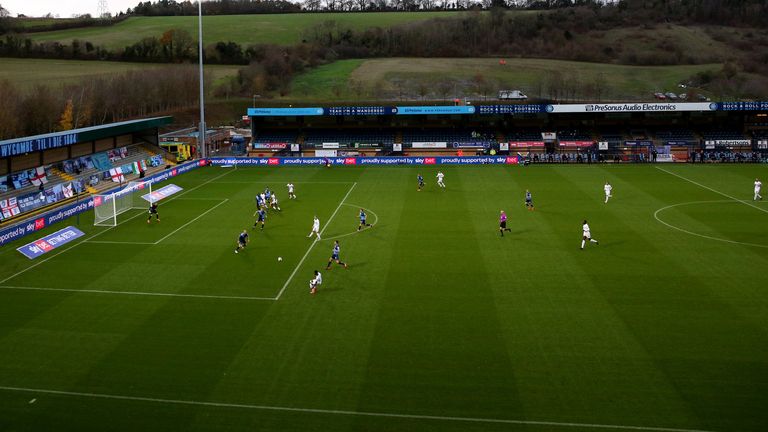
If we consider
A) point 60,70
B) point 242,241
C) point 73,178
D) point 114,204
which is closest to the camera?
point 242,241

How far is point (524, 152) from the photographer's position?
2980 inches

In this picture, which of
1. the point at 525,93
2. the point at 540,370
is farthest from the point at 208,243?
the point at 525,93

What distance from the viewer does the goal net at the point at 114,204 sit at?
42000mm

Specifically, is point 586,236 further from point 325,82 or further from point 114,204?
point 325,82

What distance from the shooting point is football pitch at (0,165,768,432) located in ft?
59.7

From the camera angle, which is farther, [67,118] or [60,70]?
[60,70]

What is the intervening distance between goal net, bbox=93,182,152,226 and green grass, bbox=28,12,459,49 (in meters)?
99.3

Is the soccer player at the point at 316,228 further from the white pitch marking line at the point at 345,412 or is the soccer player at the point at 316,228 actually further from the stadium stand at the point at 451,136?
the stadium stand at the point at 451,136

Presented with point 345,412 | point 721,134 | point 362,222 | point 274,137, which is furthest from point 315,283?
point 721,134

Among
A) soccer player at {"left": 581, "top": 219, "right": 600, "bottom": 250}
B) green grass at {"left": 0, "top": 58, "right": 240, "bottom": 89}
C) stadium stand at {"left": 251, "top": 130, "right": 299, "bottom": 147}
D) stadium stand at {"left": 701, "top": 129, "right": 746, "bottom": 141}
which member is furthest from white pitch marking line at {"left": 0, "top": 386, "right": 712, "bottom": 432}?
green grass at {"left": 0, "top": 58, "right": 240, "bottom": 89}

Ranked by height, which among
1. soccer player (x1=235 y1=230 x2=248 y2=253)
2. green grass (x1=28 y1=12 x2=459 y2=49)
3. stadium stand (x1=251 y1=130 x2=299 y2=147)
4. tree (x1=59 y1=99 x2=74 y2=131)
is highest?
green grass (x1=28 y1=12 x2=459 y2=49)

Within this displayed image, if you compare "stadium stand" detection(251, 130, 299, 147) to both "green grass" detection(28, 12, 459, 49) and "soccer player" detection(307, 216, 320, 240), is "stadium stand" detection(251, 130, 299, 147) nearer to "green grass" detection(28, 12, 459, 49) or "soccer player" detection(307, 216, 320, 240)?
"soccer player" detection(307, 216, 320, 240)

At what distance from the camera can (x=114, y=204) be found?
137 feet

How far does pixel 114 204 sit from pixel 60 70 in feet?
258
